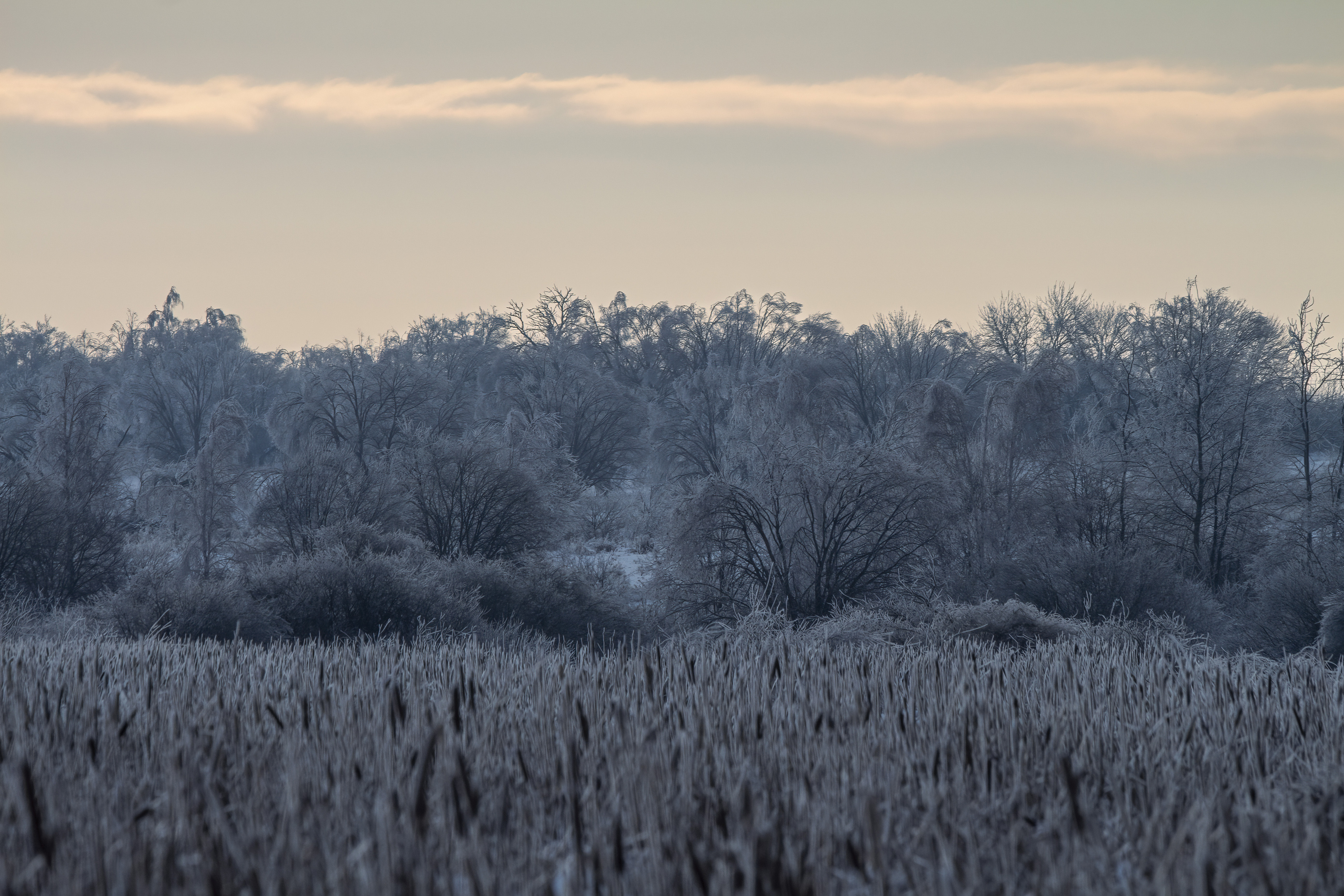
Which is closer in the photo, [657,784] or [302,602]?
[657,784]

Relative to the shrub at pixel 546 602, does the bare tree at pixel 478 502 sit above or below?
above

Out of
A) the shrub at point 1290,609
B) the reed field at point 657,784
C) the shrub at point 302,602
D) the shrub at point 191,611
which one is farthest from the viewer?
the shrub at point 1290,609

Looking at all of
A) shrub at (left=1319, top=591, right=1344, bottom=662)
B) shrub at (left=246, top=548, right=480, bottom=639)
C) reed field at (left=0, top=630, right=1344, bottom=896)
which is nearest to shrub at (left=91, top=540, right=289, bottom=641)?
shrub at (left=246, top=548, right=480, bottom=639)

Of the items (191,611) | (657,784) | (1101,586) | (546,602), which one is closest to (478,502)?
(546,602)

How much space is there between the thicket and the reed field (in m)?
14.8

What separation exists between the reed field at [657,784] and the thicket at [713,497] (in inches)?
583

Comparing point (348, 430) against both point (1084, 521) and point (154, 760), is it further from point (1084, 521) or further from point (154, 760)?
point (154, 760)

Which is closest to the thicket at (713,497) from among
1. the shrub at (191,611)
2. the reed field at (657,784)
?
the shrub at (191,611)

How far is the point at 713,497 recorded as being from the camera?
25.5 metres

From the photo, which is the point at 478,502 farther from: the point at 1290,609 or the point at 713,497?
the point at 1290,609

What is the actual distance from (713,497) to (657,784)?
21.9m

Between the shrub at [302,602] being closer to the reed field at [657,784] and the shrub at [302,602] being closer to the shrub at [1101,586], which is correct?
Answer: the shrub at [1101,586]

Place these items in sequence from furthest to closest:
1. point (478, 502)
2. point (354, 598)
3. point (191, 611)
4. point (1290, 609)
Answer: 1. point (478, 502)
2. point (1290, 609)
3. point (354, 598)
4. point (191, 611)

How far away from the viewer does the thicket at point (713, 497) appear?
953 inches
